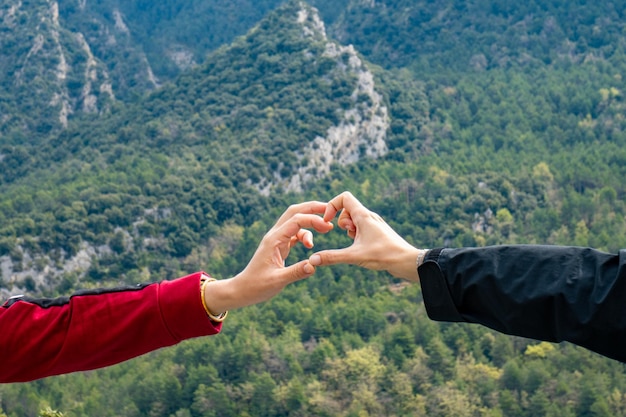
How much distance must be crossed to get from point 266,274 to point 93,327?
27.7 inches

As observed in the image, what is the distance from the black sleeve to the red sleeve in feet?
2.99

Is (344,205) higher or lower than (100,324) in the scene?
higher

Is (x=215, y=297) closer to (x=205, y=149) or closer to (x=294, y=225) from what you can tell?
(x=294, y=225)

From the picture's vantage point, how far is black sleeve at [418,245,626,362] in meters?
3.79

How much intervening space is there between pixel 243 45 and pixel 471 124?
51.2 ft

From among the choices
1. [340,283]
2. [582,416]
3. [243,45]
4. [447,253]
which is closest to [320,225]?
[447,253]

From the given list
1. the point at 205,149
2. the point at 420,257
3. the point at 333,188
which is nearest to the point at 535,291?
the point at 420,257

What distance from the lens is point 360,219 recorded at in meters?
4.71

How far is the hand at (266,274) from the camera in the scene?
4.34 metres

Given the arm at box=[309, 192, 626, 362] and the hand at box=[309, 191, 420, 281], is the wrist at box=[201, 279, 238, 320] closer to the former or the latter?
A: the hand at box=[309, 191, 420, 281]

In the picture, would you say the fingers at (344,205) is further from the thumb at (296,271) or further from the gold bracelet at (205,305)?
the gold bracelet at (205,305)

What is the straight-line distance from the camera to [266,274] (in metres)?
4.49

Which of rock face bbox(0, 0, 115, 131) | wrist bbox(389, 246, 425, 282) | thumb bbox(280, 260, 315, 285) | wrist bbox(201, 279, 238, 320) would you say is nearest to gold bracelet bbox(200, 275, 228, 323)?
wrist bbox(201, 279, 238, 320)

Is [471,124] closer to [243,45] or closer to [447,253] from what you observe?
[243,45]
